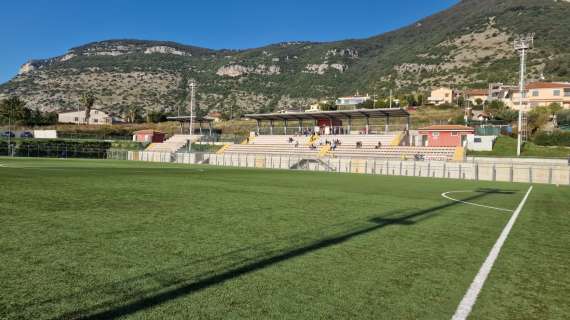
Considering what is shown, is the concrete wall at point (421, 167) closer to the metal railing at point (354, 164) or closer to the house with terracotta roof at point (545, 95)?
the metal railing at point (354, 164)

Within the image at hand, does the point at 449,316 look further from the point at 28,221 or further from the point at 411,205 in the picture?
the point at 411,205

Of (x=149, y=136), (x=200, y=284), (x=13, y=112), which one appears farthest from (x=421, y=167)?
(x=13, y=112)

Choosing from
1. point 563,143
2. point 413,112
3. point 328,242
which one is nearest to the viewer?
point 328,242

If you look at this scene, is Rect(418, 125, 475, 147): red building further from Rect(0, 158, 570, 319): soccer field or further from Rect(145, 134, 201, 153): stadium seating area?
Rect(0, 158, 570, 319): soccer field

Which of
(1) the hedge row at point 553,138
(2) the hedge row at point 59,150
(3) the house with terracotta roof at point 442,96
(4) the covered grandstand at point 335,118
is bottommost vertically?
(2) the hedge row at point 59,150

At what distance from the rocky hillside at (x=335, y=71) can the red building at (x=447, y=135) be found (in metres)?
81.7

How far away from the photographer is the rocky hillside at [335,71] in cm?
13438

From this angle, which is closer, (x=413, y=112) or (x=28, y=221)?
(x=28, y=221)

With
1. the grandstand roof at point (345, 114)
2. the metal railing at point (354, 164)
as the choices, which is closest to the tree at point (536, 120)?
the grandstand roof at point (345, 114)

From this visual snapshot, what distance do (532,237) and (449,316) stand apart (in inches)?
210

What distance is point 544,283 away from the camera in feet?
16.3

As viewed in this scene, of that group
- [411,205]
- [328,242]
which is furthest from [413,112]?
[328,242]

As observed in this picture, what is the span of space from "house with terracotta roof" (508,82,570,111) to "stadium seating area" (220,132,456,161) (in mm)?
48665

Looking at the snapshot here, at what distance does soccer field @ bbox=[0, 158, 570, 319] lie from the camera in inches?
152
